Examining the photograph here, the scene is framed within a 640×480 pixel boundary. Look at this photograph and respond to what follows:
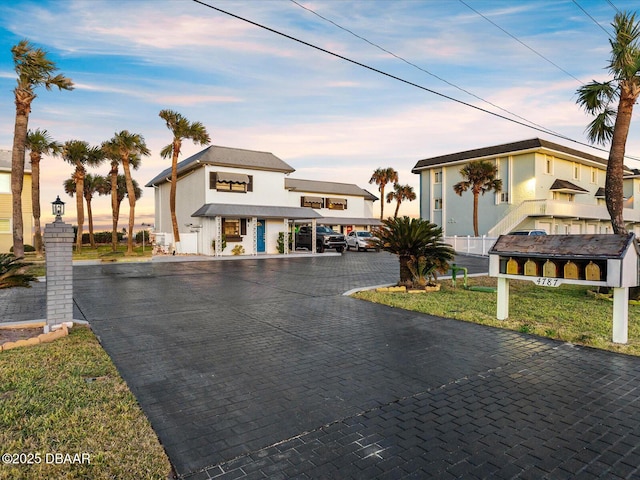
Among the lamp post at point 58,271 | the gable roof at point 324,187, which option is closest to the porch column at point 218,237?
the gable roof at point 324,187

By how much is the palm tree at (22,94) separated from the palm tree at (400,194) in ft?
138

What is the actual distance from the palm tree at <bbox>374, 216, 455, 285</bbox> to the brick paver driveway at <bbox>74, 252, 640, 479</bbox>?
11.2ft

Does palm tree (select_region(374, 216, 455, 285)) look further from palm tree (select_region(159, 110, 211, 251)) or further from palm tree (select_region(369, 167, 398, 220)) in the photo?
palm tree (select_region(369, 167, 398, 220))

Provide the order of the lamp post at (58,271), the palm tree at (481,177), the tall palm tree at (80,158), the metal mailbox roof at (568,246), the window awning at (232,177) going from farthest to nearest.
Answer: the palm tree at (481,177), the tall palm tree at (80,158), the window awning at (232,177), the lamp post at (58,271), the metal mailbox roof at (568,246)

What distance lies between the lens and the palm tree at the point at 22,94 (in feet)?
61.8

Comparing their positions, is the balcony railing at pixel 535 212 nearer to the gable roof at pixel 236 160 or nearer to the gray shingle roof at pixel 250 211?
the gray shingle roof at pixel 250 211

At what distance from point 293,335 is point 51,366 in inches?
132

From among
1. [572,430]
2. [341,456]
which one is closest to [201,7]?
[341,456]

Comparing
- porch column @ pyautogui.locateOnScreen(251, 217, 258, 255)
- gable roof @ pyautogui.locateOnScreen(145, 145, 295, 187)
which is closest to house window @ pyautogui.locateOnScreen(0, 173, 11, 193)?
gable roof @ pyautogui.locateOnScreen(145, 145, 295, 187)

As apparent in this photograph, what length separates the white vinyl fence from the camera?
86.7 feet

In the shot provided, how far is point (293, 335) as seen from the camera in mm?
6480

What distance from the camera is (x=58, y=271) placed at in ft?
20.9

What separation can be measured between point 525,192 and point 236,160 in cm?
2291

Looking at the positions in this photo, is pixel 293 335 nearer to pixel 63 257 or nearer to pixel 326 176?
pixel 63 257
